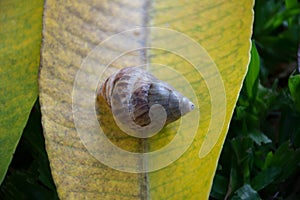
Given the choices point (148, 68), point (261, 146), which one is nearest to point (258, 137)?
point (261, 146)

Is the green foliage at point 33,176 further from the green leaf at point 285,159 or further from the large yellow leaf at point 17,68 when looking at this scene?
the green leaf at point 285,159

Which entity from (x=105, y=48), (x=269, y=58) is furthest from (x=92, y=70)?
(x=269, y=58)

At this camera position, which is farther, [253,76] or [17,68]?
[253,76]

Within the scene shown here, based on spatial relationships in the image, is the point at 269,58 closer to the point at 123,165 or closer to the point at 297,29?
the point at 297,29

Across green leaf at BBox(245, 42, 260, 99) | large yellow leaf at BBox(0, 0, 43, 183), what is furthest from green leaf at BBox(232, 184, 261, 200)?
large yellow leaf at BBox(0, 0, 43, 183)

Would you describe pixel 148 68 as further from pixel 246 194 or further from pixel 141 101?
pixel 246 194

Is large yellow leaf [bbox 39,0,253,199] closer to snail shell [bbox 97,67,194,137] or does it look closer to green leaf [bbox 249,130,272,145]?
snail shell [bbox 97,67,194,137]

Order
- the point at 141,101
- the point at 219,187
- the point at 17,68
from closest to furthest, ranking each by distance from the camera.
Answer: the point at 141,101 → the point at 17,68 → the point at 219,187
